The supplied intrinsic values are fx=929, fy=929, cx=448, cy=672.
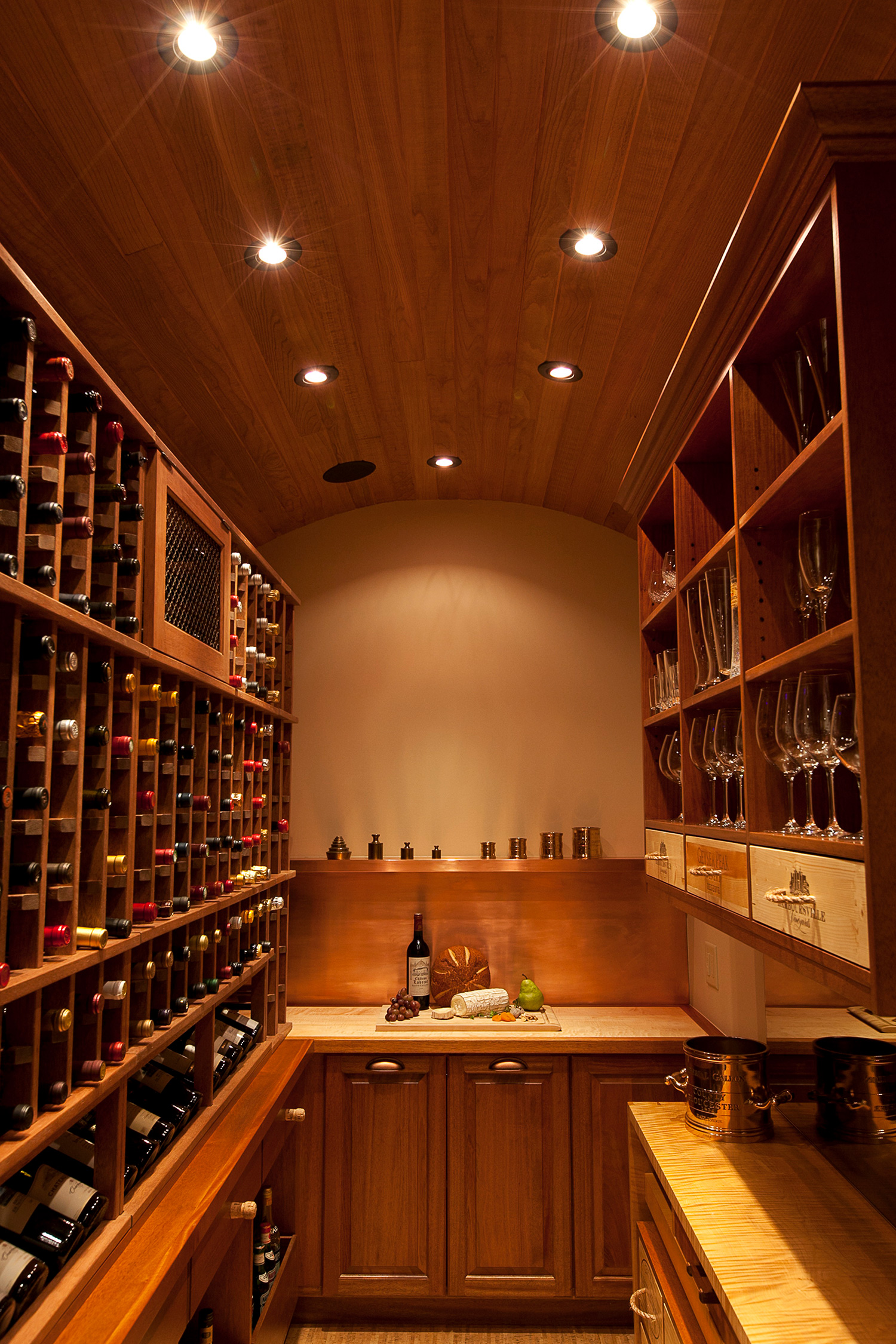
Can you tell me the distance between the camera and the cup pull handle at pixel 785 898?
4.41 feet

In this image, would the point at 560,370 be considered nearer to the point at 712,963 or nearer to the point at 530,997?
the point at 712,963

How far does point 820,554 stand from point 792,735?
29 cm

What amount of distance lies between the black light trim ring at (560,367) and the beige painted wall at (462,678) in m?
1.25

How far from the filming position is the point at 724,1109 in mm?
2143

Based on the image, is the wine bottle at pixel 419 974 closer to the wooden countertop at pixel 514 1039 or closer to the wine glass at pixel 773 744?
the wooden countertop at pixel 514 1039

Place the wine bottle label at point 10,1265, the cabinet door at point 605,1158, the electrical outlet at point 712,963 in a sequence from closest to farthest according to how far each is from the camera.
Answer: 1. the wine bottle label at point 10,1265
2. the cabinet door at point 605,1158
3. the electrical outlet at point 712,963

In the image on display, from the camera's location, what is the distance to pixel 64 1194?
1.56 metres

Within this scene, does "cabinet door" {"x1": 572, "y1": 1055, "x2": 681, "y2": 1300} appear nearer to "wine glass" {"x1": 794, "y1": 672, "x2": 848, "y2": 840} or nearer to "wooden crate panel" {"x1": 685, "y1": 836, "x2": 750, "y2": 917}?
"wooden crate panel" {"x1": 685, "y1": 836, "x2": 750, "y2": 917}

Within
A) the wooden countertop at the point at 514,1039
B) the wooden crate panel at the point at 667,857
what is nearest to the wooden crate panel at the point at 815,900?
the wooden crate panel at the point at 667,857

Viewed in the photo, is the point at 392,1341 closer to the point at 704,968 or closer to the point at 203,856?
the point at 704,968

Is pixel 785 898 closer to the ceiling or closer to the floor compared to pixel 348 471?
closer to the floor

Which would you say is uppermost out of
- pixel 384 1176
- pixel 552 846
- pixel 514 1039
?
pixel 552 846

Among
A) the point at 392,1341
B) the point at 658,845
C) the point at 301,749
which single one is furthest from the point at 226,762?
the point at 392,1341

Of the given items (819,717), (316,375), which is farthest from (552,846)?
(819,717)
